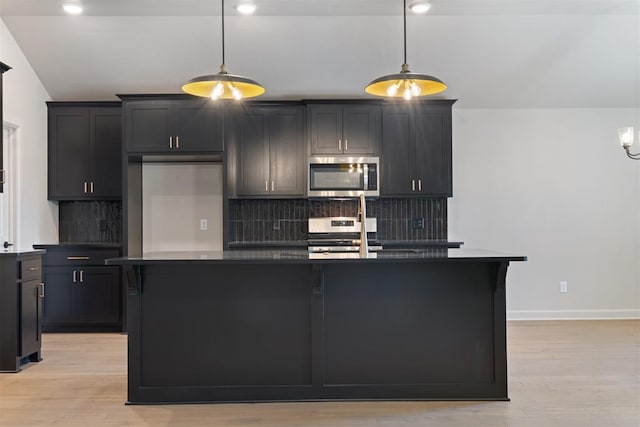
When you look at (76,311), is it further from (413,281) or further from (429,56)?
(429,56)

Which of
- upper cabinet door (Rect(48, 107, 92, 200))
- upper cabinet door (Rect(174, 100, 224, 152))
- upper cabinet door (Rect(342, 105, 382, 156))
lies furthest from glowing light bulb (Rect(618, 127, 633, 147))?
upper cabinet door (Rect(48, 107, 92, 200))

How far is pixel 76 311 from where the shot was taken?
5008mm

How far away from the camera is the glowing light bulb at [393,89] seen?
2.97m

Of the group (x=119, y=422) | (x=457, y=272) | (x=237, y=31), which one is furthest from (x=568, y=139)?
(x=119, y=422)

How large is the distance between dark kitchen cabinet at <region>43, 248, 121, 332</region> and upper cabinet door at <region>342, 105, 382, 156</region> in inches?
105

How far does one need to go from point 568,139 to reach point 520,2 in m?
1.93

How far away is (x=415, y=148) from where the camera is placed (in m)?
5.24

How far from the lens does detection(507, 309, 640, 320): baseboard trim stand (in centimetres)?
554

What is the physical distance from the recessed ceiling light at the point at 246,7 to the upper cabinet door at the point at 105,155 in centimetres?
188

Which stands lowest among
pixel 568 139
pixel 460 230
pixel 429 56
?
pixel 460 230

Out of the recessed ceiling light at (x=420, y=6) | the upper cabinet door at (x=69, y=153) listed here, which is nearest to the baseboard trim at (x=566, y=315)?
the recessed ceiling light at (x=420, y=6)

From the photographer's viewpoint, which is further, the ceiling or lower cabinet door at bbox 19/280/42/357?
the ceiling

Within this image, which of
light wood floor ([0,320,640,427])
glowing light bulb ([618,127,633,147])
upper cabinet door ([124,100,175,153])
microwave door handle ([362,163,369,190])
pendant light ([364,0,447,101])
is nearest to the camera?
light wood floor ([0,320,640,427])

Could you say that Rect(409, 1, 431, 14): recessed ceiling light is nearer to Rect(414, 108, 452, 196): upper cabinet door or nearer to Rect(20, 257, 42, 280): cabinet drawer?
Rect(414, 108, 452, 196): upper cabinet door
